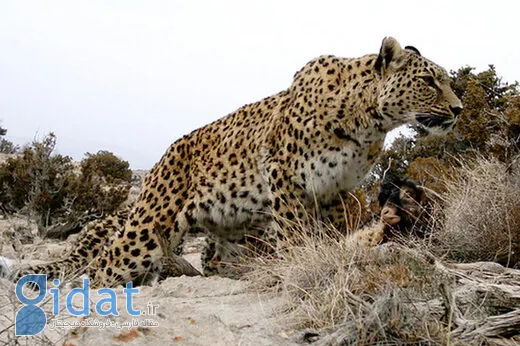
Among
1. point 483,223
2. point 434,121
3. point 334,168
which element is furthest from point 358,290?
point 434,121

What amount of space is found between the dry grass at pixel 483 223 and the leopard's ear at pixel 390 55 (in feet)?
Answer: 5.09

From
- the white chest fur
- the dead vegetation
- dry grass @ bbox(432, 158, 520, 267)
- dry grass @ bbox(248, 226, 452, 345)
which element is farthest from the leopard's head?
dry grass @ bbox(248, 226, 452, 345)

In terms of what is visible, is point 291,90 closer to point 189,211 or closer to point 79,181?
point 189,211

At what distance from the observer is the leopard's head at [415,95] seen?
6184mm

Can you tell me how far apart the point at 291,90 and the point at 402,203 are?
1734 mm

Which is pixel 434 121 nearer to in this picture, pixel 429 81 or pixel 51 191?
pixel 429 81

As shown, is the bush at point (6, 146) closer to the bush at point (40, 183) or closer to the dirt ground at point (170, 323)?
the bush at point (40, 183)

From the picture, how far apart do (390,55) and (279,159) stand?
5.16 ft

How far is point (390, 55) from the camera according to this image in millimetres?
6359

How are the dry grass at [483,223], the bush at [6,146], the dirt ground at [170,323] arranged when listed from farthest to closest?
1. the bush at [6,146]
2. the dry grass at [483,223]
3. the dirt ground at [170,323]

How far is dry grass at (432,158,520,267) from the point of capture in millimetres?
5836

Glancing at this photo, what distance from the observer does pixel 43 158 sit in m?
14.3

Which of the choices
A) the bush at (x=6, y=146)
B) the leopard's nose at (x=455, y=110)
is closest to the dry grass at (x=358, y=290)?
the leopard's nose at (x=455, y=110)

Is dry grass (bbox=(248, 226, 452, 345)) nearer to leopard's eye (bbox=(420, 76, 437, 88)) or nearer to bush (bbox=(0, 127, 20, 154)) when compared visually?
leopard's eye (bbox=(420, 76, 437, 88))
